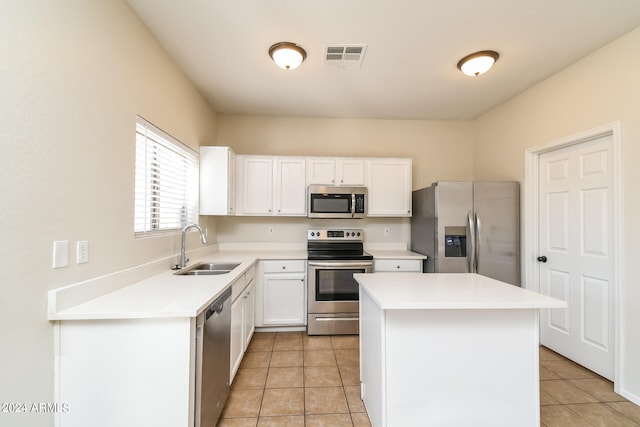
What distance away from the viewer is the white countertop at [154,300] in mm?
1265

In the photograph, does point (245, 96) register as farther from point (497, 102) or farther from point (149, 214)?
point (497, 102)

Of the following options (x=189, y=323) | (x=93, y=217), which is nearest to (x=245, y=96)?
(x=93, y=217)

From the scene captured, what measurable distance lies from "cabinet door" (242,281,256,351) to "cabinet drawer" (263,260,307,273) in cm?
26

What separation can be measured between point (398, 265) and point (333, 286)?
0.83m

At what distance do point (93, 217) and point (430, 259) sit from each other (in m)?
3.12

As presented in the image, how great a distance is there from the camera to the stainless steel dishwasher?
55.1 inches

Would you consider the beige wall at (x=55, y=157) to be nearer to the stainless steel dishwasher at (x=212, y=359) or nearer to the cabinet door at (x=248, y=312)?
the stainless steel dishwasher at (x=212, y=359)

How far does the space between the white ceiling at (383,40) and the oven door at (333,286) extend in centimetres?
197

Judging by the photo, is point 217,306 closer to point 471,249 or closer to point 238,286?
point 238,286

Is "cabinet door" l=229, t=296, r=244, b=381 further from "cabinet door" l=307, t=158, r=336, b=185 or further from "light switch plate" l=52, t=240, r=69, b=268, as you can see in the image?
"cabinet door" l=307, t=158, r=336, b=185

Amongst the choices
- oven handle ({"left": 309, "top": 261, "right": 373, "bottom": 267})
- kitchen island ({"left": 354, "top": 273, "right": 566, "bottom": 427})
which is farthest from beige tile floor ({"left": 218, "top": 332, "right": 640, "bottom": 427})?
oven handle ({"left": 309, "top": 261, "right": 373, "bottom": 267})

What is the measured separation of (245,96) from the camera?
3.21m

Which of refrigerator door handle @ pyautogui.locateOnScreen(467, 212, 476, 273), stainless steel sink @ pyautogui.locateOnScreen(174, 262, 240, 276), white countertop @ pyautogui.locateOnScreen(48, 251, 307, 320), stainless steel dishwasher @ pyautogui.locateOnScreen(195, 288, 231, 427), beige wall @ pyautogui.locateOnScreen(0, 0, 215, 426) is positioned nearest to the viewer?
beige wall @ pyautogui.locateOnScreen(0, 0, 215, 426)

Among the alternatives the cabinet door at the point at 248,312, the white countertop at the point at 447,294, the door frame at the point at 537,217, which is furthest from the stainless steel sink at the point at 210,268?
the door frame at the point at 537,217
